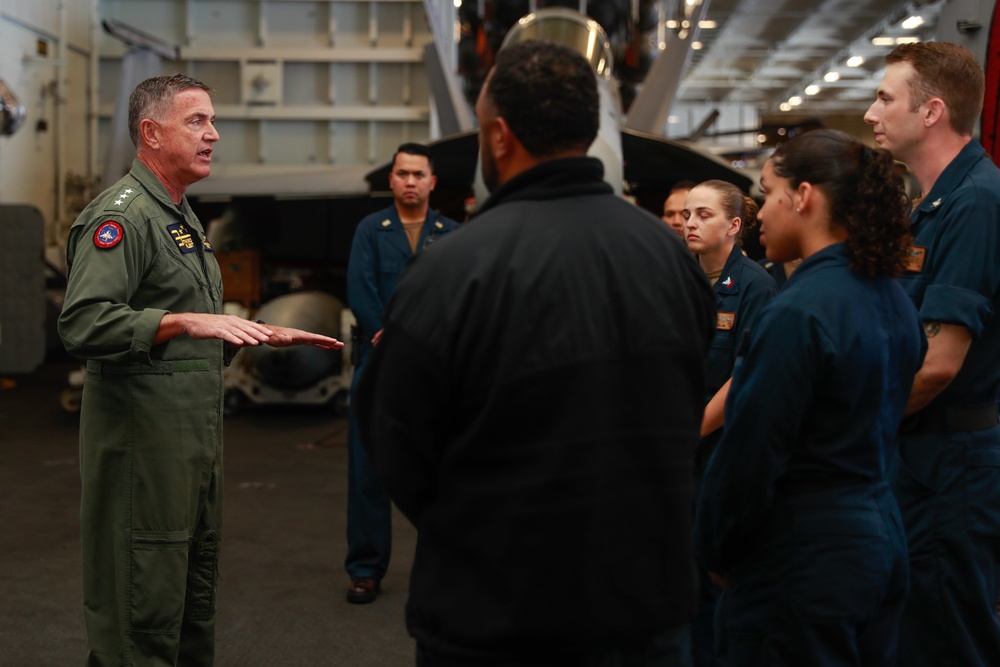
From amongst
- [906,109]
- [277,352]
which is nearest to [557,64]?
[906,109]

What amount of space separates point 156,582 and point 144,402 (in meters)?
0.44

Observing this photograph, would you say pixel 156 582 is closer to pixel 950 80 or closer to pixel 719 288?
pixel 719 288

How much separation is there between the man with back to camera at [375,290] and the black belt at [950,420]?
83.7 inches

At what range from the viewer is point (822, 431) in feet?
5.70

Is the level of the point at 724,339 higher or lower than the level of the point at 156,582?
higher

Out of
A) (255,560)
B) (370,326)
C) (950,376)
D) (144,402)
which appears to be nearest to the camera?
(950,376)

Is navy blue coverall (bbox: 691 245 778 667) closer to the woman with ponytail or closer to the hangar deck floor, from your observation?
the woman with ponytail

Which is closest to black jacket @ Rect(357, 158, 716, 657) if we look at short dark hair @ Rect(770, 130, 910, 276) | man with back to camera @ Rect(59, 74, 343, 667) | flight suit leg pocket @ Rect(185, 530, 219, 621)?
short dark hair @ Rect(770, 130, 910, 276)

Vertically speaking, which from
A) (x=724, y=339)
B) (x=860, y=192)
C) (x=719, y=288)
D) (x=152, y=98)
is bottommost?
(x=724, y=339)

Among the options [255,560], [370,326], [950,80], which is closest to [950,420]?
[950,80]

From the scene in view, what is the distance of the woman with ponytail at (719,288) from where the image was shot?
286cm

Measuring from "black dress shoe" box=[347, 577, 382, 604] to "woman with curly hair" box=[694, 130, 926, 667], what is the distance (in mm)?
2350

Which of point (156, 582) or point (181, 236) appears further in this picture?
point (181, 236)

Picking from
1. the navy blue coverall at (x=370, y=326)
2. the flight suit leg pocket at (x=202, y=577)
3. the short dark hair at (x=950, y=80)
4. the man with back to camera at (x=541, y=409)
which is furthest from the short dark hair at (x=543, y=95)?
the navy blue coverall at (x=370, y=326)
